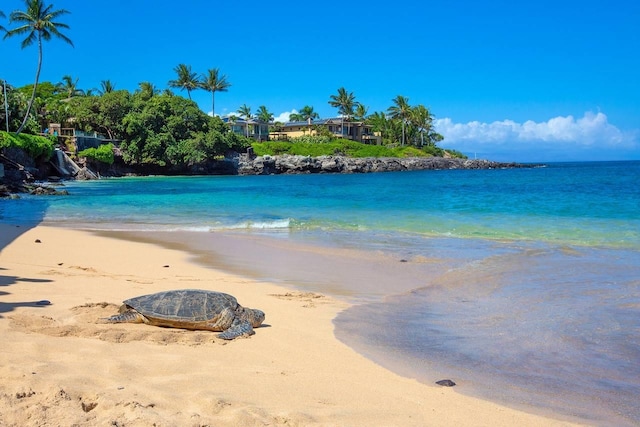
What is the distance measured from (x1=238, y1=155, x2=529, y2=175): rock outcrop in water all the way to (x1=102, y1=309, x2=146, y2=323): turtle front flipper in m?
69.3

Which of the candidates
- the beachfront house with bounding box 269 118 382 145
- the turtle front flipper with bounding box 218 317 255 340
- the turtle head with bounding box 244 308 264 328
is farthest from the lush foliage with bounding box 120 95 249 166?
the turtle front flipper with bounding box 218 317 255 340

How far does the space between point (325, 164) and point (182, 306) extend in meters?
73.9

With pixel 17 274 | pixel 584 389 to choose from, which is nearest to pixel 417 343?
pixel 584 389

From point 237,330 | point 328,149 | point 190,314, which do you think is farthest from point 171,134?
point 237,330

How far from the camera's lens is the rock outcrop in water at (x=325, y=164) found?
74.5 metres

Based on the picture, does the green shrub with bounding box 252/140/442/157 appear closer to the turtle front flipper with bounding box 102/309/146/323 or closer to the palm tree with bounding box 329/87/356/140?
the palm tree with bounding box 329/87/356/140

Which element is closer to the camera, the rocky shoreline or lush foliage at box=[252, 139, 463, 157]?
the rocky shoreline

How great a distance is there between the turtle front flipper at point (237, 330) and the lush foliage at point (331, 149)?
75594 mm

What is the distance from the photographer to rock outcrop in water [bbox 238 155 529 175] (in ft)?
244

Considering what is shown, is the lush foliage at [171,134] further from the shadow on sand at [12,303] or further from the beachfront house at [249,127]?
the shadow on sand at [12,303]

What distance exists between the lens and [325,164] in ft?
259

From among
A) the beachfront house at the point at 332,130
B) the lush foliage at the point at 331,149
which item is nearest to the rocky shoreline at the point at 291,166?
the lush foliage at the point at 331,149

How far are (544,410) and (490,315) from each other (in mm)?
2978

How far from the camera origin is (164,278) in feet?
28.9
